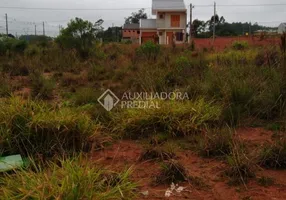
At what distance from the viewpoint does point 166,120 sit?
3904 millimetres

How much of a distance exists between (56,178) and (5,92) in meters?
4.13

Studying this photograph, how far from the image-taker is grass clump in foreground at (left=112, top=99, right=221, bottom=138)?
381cm

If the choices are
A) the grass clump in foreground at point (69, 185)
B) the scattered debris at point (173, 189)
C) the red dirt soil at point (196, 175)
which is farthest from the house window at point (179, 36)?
the grass clump in foreground at point (69, 185)

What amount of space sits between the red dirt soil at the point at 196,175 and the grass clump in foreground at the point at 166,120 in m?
0.30

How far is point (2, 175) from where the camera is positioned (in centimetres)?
258

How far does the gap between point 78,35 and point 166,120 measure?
9.84m

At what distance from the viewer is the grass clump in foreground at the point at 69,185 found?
5.98ft

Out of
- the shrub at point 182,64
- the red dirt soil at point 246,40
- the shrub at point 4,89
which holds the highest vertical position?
the red dirt soil at point 246,40

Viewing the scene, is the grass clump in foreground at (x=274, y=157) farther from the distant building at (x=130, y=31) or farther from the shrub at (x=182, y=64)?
the distant building at (x=130, y=31)

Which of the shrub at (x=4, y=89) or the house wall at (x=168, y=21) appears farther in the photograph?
the house wall at (x=168, y=21)

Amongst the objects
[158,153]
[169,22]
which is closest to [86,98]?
[158,153]

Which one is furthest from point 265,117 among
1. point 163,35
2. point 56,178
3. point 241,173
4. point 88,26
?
point 163,35

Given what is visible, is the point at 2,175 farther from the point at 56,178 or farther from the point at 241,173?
the point at 241,173

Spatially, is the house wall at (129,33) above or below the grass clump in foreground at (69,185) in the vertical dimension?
above
